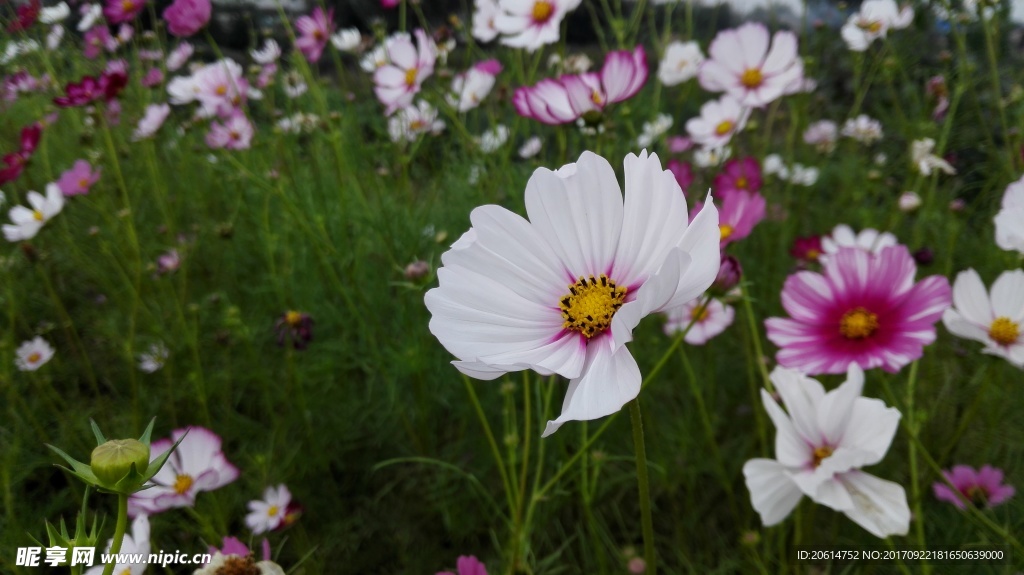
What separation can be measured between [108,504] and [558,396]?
730 millimetres

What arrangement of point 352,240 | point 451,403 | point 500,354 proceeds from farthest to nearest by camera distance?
point 352,240 < point 451,403 < point 500,354

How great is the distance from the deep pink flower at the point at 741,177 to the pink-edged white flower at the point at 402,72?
0.51m

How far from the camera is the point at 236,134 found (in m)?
1.34

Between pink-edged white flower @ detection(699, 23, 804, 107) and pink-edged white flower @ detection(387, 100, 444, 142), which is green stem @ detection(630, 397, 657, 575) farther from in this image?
pink-edged white flower @ detection(387, 100, 444, 142)

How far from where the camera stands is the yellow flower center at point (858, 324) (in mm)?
627

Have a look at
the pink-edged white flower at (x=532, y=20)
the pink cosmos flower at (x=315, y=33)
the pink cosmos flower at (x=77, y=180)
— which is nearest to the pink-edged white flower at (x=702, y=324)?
the pink-edged white flower at (x=532, y=20)

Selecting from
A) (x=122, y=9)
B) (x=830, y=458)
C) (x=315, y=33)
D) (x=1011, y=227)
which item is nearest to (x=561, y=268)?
(x=830, y=458)

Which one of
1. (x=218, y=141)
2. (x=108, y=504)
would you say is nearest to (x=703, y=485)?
(x=108, y=504)

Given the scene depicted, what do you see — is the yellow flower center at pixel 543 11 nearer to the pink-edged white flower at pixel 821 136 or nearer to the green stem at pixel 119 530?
the green stem at pixel 119 530

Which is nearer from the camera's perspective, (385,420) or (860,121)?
(385,420)

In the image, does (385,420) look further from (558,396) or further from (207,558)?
(207,558)

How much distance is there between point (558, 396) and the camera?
1062 mm

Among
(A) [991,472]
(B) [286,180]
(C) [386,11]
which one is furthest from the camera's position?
(C) [386,11]

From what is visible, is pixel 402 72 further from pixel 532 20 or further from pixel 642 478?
pixel 642 478
